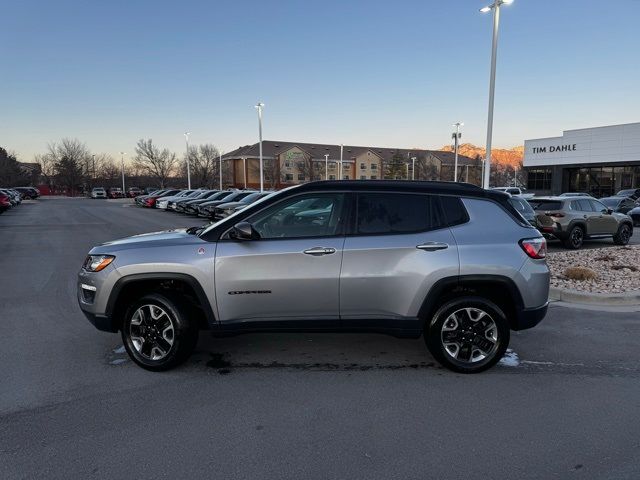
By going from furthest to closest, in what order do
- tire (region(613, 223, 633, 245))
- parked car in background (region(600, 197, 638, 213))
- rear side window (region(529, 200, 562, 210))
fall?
parked car in background (region(600, 197, 638, 213)), tire (region(613, 223, 633, 245)), rear side window (region(529, 200, 562, 210))

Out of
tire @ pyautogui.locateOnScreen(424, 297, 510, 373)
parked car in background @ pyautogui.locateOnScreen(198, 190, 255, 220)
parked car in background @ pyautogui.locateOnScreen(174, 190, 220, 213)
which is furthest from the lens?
parked car in background @ pyautogui.locateOnScreen(174, 190, 220, 213)

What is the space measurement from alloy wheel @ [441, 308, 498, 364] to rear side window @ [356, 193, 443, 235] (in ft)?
3.00

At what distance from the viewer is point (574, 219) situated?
13.3 metres

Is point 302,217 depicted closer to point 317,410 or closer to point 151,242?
point 151,242

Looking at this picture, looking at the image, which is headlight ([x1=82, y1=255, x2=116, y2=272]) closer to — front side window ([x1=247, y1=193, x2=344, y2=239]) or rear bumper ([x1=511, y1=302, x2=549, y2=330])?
front side window ([x1=247, y1=193, x2=344, y2=239])

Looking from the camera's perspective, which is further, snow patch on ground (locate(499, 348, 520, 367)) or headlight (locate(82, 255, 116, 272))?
snow patch on ground (locate(499, 348, 520, 367))

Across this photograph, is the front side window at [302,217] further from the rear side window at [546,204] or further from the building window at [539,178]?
the building window at [539,178]

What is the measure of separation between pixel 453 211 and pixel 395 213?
57 centimetres

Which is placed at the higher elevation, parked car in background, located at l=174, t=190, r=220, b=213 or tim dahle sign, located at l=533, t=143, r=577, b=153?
tim dahle sign, located at l=533, t=143, r=577, b=153

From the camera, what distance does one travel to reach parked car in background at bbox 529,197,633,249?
13289 mm

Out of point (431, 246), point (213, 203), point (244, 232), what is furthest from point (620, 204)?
point (244, 232)

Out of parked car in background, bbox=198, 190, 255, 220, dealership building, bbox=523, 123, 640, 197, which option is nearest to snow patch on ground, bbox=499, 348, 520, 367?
parked car in background, bbox=198, 190, 255, 220

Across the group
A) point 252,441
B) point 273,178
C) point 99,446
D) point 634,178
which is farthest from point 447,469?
point 273,178

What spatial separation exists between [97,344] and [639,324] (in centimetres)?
678
